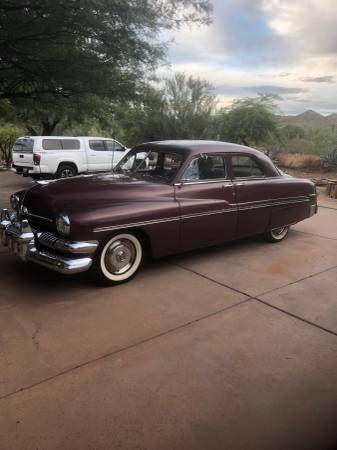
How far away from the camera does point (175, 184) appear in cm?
A: 509

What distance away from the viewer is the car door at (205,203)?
16.8 ft

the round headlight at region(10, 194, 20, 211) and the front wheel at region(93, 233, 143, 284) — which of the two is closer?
the front wheel at region(93, 233, 143, 284)

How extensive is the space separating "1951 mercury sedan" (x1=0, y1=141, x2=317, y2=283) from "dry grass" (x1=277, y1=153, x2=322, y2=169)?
1049 centimetres

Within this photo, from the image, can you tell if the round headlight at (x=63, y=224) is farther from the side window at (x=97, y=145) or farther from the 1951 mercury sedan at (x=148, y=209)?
the side window at (x=97, y=145)

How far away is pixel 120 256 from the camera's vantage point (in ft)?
15.3

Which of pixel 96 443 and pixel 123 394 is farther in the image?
pixel 123 394

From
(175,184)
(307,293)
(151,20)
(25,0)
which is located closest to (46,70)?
(25,0)

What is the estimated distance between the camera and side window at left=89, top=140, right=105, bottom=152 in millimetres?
14422

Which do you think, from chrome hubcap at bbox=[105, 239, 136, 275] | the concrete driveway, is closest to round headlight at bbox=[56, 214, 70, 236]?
chrome hubcap at bbox=[105, 239, 136, 275]

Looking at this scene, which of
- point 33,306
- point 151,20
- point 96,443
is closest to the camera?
point 96,443

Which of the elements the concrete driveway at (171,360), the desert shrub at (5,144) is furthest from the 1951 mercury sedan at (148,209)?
the desert shrub at (5,144)

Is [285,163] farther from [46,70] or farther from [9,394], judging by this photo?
[9,394]

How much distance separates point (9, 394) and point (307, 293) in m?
3.12

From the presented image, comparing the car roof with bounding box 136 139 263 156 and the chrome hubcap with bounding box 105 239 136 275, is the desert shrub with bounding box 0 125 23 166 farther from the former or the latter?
the chrome hubcap with bounding box 105 239 136 275
